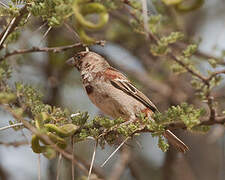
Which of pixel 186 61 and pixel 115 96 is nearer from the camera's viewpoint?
pixel 186 61

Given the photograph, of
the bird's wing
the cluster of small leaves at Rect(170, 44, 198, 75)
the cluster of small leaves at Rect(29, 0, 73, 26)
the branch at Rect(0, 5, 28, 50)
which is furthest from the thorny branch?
the branch at Rect(0, 5, 28, 50)

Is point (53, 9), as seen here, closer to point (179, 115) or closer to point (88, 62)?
point (179, 115)

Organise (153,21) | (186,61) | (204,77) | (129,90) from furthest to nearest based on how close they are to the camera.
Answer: (129,90) → (153,21) → (186,61) → (204,77)

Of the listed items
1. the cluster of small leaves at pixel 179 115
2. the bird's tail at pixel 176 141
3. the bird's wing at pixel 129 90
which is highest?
the bird's wing at pixel 129 90

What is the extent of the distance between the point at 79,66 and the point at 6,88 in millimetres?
1703

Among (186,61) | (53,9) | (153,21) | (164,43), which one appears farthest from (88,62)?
(53,9)

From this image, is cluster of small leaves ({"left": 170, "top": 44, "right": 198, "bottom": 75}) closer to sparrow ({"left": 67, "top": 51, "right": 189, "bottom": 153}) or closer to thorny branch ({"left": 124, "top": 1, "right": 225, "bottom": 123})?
thorny branch ({"left": 124, "top": 1, "right": 225, "bottom": 123})

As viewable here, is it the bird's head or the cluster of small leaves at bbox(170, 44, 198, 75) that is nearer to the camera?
the cluster of small leaves at bbox(170, 44, 198, 75)

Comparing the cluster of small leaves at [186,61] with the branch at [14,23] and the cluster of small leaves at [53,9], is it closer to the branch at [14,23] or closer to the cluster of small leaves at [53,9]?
the cluster of small leaves at [53,9]

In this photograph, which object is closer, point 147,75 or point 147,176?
point 147,75

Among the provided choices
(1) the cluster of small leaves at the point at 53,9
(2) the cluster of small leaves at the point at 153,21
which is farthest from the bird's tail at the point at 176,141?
(1) the cluster of small leaves at the point at 53,9

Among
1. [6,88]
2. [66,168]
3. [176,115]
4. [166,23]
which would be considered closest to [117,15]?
[166,23]

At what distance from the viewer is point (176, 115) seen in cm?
300

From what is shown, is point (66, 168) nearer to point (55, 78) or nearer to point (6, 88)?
point (55, 78)
